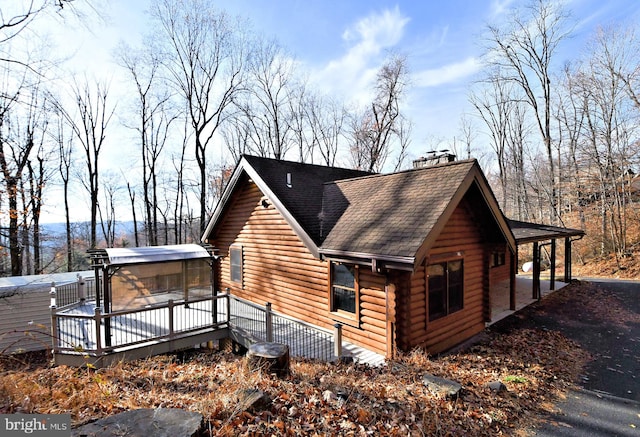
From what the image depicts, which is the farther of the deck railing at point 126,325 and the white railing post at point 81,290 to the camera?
the white railing post at point 81,290

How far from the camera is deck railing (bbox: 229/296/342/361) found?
6941 mm

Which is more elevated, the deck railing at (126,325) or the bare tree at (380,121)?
the bare tree at (380,121)

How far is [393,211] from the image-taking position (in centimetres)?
764

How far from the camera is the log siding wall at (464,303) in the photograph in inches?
262

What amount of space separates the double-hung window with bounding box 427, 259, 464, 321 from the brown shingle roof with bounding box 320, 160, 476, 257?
1.37 metres

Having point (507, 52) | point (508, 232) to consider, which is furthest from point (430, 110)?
point (508, 232)

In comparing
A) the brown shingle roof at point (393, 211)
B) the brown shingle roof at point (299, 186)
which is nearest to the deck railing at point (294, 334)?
the brown shingle roof at point (393, 211)

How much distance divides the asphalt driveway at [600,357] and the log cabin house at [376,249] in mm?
2188

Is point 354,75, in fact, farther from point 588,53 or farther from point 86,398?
point 86,398

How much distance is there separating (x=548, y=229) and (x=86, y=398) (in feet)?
55.5

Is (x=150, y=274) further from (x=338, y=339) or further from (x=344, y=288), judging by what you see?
(x=338, y=339)

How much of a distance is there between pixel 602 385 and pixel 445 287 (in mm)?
3290

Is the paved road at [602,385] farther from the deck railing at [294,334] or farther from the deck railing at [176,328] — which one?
the deck railing at [176,328]
